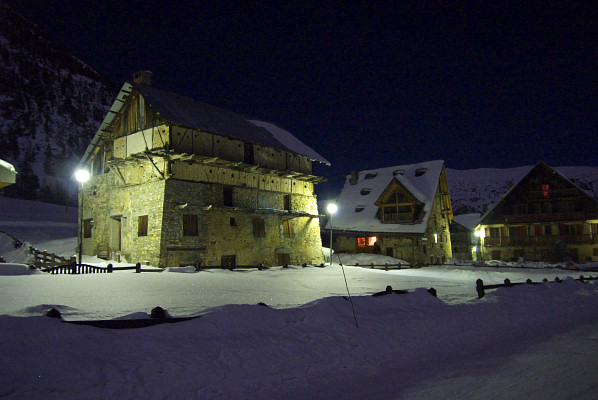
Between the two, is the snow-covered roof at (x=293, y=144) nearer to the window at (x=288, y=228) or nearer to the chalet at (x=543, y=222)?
the window at (x=288, y=228)

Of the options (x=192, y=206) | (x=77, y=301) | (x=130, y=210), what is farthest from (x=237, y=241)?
(x=77, y=301)

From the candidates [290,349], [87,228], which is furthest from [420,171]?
[290,349]

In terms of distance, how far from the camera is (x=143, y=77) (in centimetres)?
2848

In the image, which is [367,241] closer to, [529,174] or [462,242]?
[529,174]

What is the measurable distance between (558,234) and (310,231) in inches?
1053

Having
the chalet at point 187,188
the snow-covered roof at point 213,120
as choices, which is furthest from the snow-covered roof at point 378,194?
the chalet at point 187,188

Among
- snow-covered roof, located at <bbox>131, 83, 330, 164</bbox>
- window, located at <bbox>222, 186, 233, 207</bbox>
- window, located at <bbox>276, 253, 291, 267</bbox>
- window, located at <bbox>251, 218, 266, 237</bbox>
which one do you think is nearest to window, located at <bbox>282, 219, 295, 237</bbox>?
window, located at <bbox>276, 253, 291, 267</bbox>

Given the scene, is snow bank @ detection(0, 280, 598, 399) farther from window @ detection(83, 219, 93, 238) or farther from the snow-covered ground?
window @ detection(83, 219, 93, 238)

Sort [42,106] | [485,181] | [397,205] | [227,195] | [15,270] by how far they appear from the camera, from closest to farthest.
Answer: [15,270]
[227,195]
[397,205]
[42,106]
[485,181]

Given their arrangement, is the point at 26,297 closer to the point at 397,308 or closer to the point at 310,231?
the point at 397,308

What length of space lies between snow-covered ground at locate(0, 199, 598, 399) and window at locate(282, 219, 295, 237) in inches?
729

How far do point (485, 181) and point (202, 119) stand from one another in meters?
163

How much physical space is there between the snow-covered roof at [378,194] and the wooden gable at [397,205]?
58 cm

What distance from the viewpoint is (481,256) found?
1770 inches
